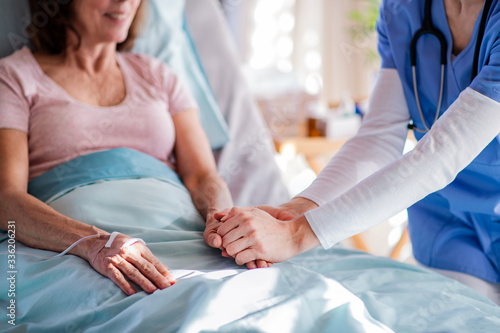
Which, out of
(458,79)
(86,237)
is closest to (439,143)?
(458,79)

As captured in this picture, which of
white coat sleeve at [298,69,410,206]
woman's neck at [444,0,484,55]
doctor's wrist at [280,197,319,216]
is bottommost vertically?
doctor's wrist at [280,197,319,216]

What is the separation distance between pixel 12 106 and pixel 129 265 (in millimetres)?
564

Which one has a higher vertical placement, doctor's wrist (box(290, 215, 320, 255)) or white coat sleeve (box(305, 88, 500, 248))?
white coat sleeve (box(305, 88, 500, 248))

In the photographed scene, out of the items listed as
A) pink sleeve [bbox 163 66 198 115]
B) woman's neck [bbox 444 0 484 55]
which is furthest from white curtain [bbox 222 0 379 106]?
woman's neck [bbox 444 0 484 55]

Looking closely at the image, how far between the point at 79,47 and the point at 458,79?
940 mm

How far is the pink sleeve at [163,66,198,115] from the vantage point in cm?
151

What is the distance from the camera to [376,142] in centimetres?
125

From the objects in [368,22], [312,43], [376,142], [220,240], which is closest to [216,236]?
[220,240]

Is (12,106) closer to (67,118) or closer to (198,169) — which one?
(67,118)

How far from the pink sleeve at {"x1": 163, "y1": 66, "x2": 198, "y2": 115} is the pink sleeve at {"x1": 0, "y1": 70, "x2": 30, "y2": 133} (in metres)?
0.39

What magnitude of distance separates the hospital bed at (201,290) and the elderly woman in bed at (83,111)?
0.07m

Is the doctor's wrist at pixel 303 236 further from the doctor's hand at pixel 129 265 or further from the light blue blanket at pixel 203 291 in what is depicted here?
the doctor's hand at pixel 129 265

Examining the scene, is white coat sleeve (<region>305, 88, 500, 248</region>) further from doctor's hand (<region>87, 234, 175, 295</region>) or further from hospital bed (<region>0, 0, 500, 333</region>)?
doctor's hand (<region>87, 234, 175, 295</region>)

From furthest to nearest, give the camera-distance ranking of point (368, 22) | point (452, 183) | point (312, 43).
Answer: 1. point (312, 43)
2. point (368, 22)
3. point (452, 183)
